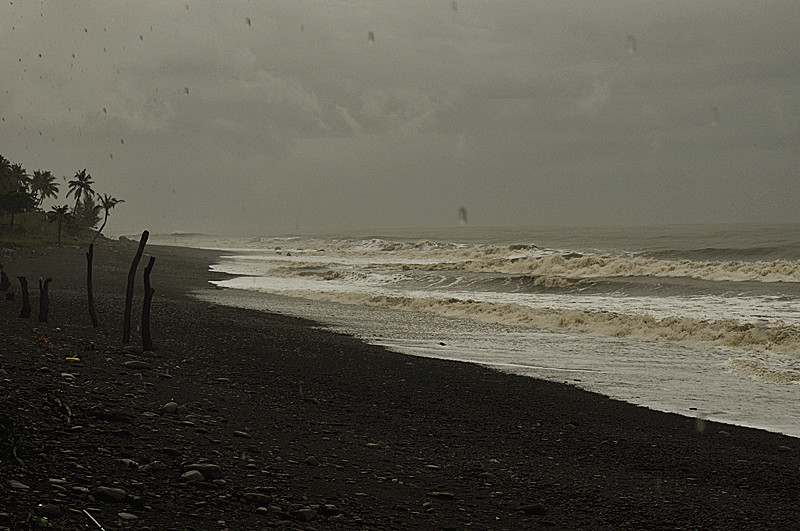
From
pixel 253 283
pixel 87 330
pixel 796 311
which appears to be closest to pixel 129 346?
pixel 87 330

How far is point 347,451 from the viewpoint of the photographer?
24.1 ft

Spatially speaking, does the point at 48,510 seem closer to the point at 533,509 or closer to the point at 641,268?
the point at 533,509

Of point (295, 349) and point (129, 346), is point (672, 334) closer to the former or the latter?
point (295, 349)

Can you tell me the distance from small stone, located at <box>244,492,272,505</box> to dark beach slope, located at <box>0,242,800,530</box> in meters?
0.02

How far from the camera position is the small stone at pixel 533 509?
6.04m

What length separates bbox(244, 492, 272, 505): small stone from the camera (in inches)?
217

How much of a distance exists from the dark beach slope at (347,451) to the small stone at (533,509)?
0.02 metres

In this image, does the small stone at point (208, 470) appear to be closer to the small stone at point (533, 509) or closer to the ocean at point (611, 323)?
the small stone at point (533, 509)

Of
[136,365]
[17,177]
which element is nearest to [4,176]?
[17,177]

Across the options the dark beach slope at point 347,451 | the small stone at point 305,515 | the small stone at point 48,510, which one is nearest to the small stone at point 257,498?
the dark beach slope at point 347,451

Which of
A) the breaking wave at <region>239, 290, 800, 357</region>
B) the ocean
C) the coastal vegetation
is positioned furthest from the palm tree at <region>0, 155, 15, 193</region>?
the breaking wave at <region>239, 290, 800, 357</region>

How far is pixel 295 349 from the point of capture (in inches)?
572

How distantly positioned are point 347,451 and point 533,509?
2.12 metres

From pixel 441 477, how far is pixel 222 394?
3.77m
